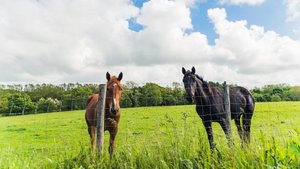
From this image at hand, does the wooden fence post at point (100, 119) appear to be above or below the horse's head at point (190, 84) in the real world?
below

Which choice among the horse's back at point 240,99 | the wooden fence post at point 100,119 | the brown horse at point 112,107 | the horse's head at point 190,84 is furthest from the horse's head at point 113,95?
the horse's back at point 240,99

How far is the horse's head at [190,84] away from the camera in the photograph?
259 inches

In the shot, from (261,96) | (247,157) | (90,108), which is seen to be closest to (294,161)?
(247,157)

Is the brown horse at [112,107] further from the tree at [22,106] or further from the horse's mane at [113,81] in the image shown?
the tree at [22,106]

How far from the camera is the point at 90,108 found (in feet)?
23.8

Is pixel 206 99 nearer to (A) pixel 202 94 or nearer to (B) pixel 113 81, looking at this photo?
(A) pixel 202 94

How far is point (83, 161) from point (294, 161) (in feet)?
9.89

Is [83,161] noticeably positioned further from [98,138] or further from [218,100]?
[218,100]

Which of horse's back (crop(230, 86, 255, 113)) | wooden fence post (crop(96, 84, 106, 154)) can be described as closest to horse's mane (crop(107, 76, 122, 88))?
wooden fence post (crop(96, 84, 106, 154))

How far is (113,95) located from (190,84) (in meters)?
2.17

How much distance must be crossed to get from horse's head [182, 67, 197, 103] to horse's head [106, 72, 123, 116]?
173 cm

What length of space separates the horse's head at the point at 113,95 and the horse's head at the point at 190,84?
5.67 ft

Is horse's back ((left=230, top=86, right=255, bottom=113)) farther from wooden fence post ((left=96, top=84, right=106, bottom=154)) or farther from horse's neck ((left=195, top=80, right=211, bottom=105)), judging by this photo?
wooden fence post ((left=96, top=84, right=106, bottom=154))

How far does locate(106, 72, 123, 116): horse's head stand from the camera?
5397mm
